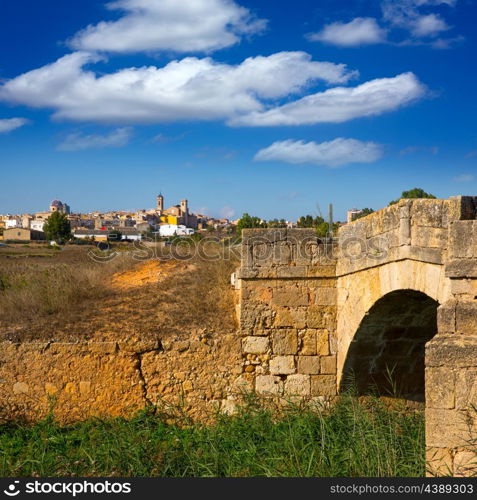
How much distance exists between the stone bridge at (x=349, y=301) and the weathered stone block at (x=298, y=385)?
0.05 ft

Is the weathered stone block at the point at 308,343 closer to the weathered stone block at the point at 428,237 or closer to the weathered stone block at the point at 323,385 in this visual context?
the weathered stone block at the point at 323,385

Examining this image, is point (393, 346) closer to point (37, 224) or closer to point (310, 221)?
point (310, 221)

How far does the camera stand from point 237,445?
7.82 metres

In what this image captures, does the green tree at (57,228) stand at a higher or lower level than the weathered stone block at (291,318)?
higher

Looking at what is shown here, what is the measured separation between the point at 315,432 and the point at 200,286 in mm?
3709

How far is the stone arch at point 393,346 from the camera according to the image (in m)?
7.85


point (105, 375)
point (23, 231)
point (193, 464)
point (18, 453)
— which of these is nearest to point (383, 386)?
point (193, 464)

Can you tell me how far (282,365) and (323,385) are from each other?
65 centimetres

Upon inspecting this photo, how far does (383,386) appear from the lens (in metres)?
9.27

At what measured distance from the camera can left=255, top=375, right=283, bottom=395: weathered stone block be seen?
357 inches

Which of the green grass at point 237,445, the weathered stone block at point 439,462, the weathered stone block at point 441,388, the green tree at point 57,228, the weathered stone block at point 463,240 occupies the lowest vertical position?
the green grass at point 237,445

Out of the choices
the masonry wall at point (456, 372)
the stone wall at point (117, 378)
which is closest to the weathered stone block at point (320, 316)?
the stone wall at point (117, 378)

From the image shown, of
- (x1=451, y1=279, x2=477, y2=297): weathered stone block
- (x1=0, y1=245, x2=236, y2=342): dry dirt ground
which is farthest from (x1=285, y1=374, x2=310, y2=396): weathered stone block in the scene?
(x1=451, y1=279, x2=477, y2=297): weathered stone block

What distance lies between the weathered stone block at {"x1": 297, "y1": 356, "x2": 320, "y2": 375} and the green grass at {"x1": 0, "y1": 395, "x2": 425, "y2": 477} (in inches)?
20.1
